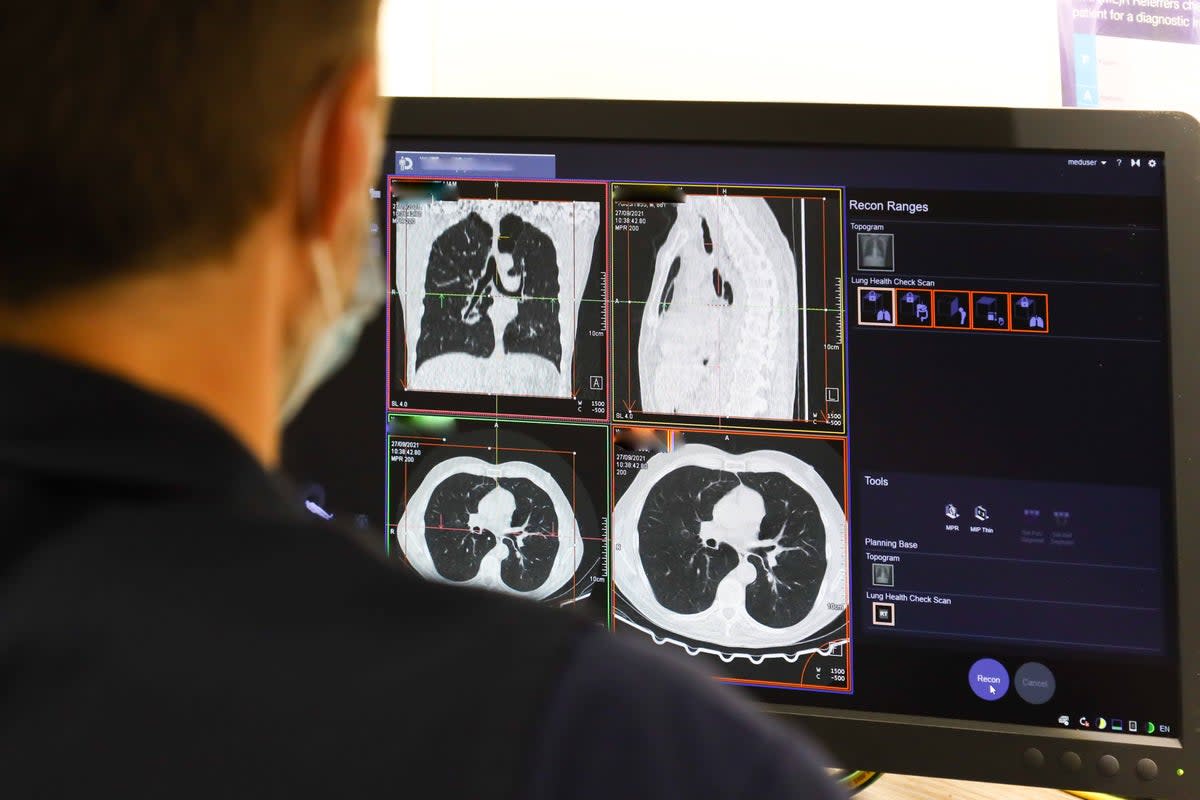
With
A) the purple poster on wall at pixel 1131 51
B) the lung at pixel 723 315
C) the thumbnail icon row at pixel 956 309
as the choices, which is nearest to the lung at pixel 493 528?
the lung at pixel 723 315

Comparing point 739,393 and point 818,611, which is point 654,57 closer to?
point 739,393

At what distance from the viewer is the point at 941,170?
30.8 inches

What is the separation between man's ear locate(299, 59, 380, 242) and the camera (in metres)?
0.37

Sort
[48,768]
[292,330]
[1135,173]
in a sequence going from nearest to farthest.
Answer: [48,768], [292,330], [1135,173]

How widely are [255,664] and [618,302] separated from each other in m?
0.55

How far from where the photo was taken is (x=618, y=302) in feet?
2.69

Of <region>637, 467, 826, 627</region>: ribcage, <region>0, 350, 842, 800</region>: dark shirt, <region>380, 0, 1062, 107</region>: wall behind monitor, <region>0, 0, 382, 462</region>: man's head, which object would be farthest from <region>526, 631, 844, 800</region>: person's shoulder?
<region>380, 0, 1062, 107</region>: wall behind monitor

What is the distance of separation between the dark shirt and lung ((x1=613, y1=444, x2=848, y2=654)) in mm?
464

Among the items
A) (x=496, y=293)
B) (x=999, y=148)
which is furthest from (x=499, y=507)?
(x=999, y=148)

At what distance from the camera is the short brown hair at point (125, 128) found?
320 mm

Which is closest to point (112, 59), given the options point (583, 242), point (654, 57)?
point (583, 242)

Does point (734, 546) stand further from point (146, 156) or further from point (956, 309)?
point (146, 156)

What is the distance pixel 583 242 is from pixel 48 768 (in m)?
0.59

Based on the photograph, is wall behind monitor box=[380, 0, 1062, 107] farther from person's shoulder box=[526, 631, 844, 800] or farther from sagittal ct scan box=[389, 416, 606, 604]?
person's shoulder box=[526, 631, 844, 800]
